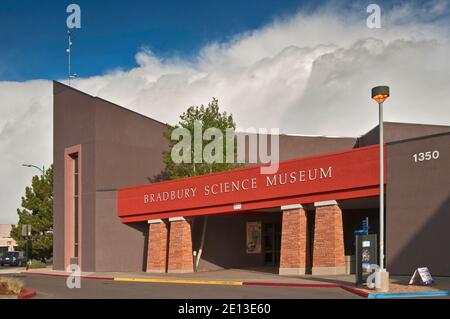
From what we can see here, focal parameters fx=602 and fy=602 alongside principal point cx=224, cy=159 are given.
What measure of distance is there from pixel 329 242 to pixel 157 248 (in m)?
14.1

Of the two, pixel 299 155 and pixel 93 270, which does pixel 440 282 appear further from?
pixel 299 155

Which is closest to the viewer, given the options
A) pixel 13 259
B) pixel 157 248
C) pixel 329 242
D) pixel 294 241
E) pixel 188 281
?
pixel 329 242

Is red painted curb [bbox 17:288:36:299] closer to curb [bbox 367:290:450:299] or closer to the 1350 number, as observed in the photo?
curb [bbox 367:290:450:299]

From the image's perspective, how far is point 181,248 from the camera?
37.1 m

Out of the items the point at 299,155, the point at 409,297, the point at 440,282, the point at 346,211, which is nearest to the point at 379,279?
the point at 409,297

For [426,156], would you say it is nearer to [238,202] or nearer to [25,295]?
[238,202]

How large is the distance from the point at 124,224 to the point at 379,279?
2494 cm

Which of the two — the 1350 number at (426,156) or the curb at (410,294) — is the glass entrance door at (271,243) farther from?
the curb at (410,294)

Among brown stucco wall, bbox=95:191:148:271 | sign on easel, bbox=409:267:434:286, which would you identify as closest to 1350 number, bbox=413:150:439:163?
sign on easel, bbox=409:267:434:286

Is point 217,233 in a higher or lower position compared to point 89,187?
lower

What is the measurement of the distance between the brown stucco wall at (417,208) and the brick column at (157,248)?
55.4 ft

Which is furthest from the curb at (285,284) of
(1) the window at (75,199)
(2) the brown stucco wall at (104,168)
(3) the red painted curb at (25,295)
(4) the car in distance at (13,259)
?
(4) the car in distance at (13,259)

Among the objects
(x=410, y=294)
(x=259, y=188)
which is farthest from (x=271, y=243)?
(x=410, y=294)

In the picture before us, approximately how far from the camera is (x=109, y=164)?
136ft
